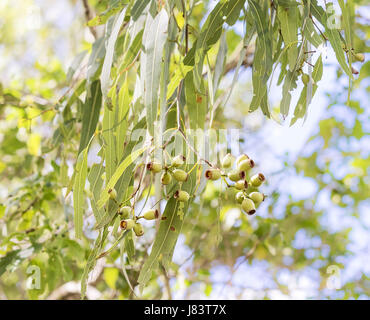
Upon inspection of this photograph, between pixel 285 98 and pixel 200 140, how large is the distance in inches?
7.9

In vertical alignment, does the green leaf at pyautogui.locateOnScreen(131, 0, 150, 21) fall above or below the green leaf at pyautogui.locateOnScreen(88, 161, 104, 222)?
above

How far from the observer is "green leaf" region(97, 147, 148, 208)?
82 centimetres

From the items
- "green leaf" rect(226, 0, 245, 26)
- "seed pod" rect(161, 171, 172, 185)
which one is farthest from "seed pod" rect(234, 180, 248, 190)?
"green leaf" rect(226, 0, 245, 26)

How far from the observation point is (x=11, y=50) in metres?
4.23

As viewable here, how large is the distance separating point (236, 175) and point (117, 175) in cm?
22

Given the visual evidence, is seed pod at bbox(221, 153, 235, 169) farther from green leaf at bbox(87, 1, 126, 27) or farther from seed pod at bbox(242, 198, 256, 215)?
green leaf at bbox(87, 1, 126, 27)

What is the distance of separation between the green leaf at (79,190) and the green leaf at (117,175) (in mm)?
118

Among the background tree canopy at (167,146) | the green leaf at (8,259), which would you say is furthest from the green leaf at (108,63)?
the green leaf at (8,259)

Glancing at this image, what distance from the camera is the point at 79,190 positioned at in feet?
3.10

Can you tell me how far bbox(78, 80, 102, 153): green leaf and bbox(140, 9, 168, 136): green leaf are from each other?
0.27 metres

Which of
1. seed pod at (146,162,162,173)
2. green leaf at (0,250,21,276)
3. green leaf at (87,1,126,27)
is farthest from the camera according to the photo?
green leaf at (0,250,21,276)

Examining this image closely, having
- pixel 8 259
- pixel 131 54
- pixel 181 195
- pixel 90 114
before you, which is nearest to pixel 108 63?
pixel 131 54

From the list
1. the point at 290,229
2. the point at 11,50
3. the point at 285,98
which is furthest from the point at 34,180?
the point at 11,50

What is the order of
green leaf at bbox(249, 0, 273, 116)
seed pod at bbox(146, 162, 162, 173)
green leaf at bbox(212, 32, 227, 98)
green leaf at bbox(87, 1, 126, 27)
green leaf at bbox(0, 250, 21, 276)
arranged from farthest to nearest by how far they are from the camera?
green leaf at bbox(0, 250, 21, 276) → green leaf at bbox(87, 1, 126, 27) → green leaf at bbox(212, 32, 227, 98) → green leaf at bbox(249, 0, 273, 116) → seed pod at bbox(146, 162, 162, 173)
